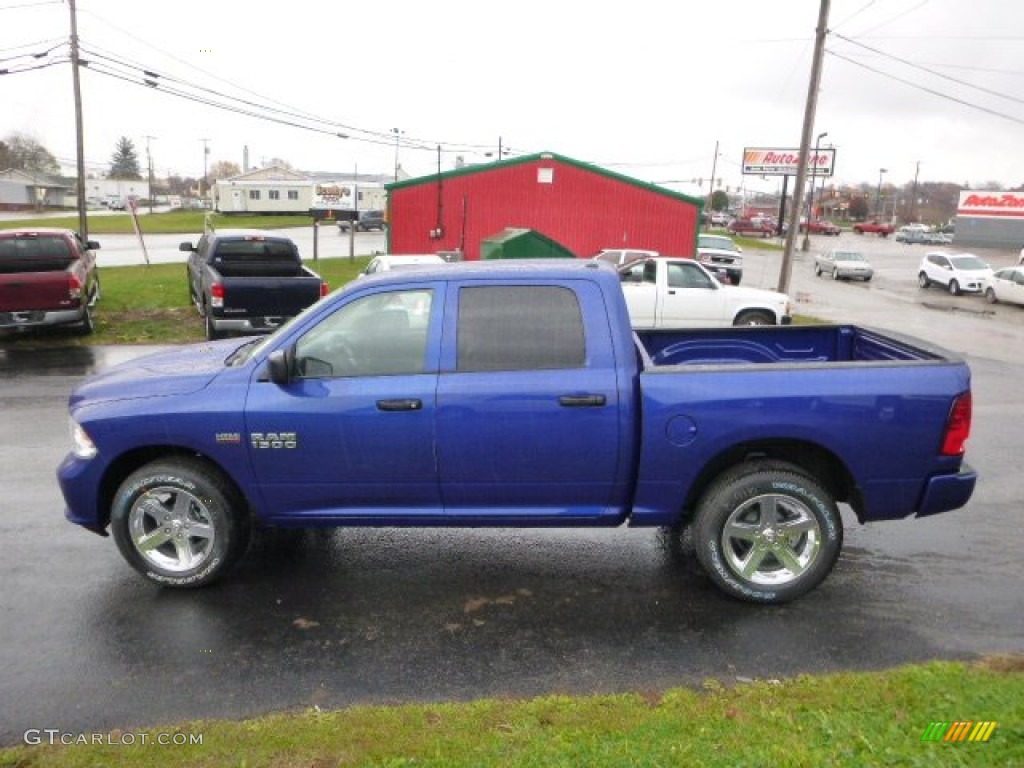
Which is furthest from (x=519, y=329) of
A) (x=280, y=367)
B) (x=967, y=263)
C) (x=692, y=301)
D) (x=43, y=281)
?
(x=967, y=263)

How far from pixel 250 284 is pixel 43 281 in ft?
10.9

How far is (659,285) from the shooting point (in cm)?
1395

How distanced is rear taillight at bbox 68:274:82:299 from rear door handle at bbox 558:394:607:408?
1118 cm

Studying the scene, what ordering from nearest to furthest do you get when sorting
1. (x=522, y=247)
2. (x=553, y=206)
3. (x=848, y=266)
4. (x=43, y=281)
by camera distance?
(x=43, y=281), (x=522, y=247), (x=553, y=206), (x=848, y=266)

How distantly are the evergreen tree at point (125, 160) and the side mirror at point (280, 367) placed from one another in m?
142

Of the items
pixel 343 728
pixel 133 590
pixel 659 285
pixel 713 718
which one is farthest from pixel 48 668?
pixel 659 285

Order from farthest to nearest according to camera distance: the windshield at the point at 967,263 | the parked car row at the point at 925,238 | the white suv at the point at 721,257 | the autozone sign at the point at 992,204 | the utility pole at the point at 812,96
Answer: the parked car row at the point at 925,238 < the autozone sign at the point at 992,204 < the windshield at the point at 967,263 < the white suv at the point at 721,257 < the utility pole at the point at 812,96

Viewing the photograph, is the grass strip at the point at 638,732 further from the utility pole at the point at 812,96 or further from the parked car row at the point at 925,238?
the parked car row at the point at 925,238

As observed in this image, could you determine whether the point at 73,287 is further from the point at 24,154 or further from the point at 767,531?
the point at 24,154

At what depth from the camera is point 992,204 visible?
67.1 meters

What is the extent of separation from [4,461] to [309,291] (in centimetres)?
578

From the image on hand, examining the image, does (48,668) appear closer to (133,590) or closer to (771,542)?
(133,590)

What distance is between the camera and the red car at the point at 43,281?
12.1 meters

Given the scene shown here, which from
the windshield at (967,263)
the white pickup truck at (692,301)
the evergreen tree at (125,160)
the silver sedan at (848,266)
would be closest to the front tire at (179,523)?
the white pickup truck at (692,301)
